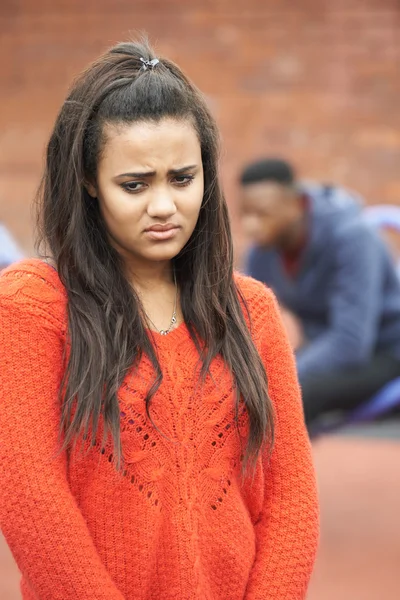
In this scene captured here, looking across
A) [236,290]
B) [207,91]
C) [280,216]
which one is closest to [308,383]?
[280,216]

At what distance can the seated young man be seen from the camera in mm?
4508

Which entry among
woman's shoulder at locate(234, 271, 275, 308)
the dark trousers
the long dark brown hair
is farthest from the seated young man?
the long dark brown hair

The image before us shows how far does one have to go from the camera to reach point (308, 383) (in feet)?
14.7

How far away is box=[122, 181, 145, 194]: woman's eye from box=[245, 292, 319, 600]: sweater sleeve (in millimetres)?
393

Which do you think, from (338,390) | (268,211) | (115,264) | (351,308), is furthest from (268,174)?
(115,264)

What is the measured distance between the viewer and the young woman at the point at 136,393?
1833 mm

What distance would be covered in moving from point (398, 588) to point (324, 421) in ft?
2.45

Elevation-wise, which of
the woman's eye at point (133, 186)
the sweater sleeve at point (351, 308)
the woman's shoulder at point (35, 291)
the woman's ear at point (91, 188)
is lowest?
the sweater sleeve at point (351, 308)

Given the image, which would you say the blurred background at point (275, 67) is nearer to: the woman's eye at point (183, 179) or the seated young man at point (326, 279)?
the seated young man at point (326, 279)

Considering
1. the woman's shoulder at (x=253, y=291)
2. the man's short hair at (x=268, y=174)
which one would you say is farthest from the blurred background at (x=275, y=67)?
the woman's shoulder at (x=253, y=291)

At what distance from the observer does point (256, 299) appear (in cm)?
210

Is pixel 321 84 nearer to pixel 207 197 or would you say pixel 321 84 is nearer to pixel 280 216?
pixel 280 216

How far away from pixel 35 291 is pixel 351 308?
282 centimetres

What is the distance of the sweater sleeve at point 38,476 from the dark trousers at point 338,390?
8.69 feet
